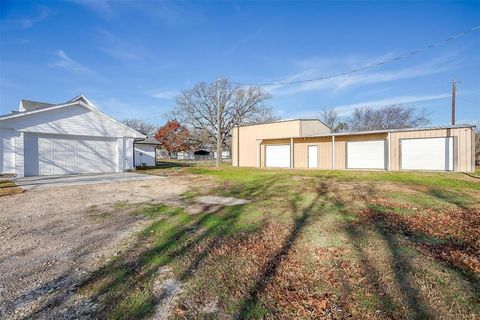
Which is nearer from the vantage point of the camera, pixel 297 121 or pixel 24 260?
pixel 24 260

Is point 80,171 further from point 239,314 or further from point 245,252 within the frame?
point 239,314

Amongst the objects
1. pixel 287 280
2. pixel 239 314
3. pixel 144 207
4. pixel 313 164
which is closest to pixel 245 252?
pixel 287 280

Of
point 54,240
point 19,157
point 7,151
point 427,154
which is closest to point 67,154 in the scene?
point 19,157

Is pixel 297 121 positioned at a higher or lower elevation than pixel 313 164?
higher

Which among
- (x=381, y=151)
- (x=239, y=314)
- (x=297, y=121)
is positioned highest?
(x=297, y=121)

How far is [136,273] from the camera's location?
2996 millimetres

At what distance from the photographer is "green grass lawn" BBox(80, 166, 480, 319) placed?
2348mm

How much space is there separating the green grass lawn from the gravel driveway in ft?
1.04

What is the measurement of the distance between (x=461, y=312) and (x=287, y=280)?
1.49 meters

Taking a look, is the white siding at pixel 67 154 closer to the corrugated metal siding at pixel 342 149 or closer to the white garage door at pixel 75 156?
the white garage door at pixel 75 156

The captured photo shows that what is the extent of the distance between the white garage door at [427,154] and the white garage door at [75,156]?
18.5 m

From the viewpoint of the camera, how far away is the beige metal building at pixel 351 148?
15680 mm

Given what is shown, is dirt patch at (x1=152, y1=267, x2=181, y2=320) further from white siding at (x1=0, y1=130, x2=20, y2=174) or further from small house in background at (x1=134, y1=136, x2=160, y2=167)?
small house in background at (x1=134, y1=136, x2=160, y2=167)

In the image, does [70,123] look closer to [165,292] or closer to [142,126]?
[165,292]
